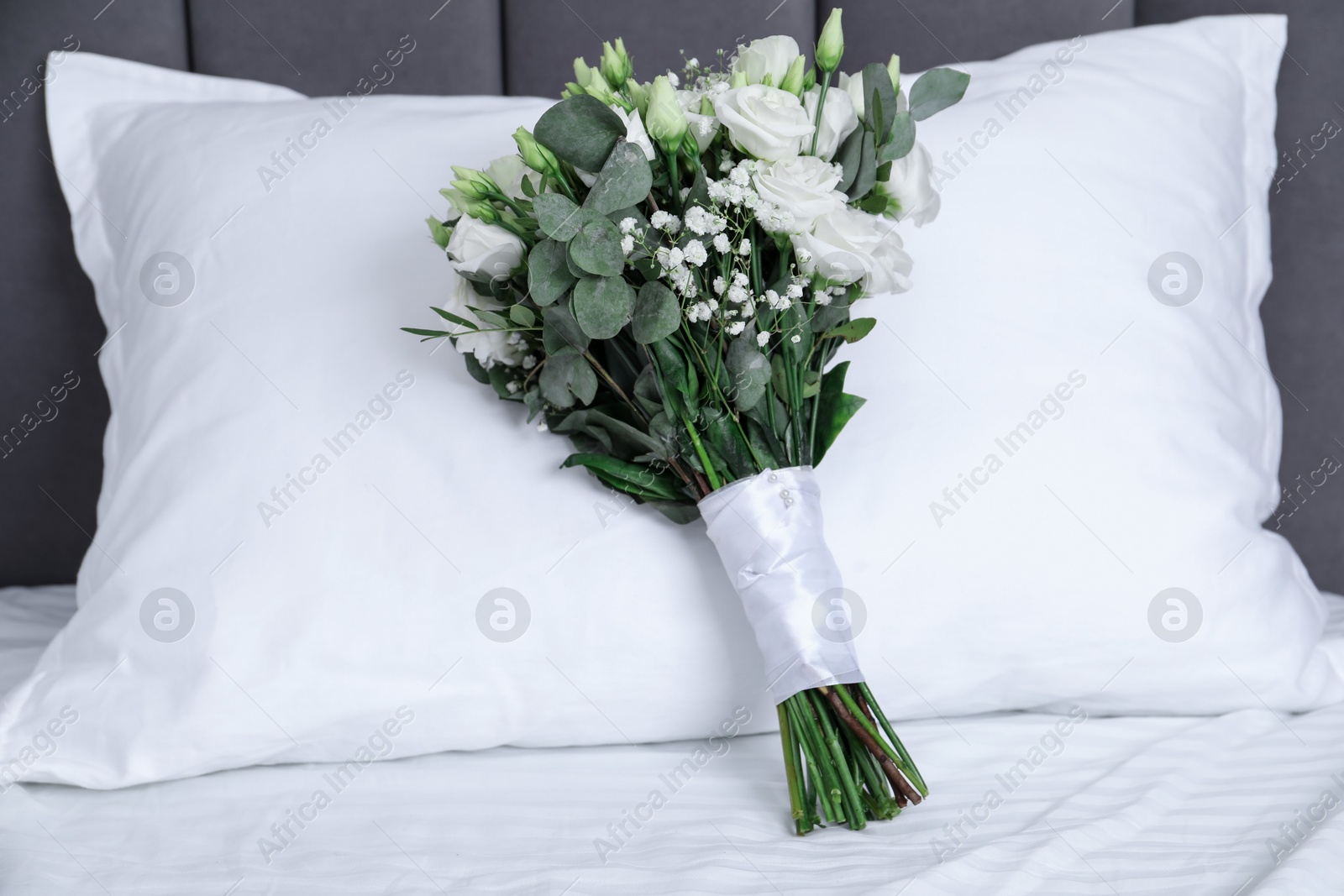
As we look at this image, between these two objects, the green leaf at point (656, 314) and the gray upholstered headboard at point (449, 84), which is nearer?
the green leaf at point (656, 314)

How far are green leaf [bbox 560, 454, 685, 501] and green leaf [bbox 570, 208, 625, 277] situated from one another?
0.49ft

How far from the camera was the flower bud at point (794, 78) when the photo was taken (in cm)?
64

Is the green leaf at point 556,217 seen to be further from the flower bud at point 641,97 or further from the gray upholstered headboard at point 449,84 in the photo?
the gray upholstered headboard at point 449,84

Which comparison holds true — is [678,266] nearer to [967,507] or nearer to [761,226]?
[761,226]

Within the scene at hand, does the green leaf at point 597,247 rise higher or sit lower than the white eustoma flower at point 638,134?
lower

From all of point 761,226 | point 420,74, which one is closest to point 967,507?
point 761,226

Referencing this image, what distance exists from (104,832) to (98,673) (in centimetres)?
11

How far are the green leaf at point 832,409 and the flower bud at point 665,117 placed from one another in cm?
21

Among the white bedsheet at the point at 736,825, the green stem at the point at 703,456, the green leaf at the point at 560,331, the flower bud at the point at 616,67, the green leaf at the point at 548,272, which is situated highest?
the flower bud at the point at 616,67

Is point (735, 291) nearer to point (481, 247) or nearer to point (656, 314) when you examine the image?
point (656, 314)

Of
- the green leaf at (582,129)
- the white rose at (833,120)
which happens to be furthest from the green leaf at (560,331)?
Answer: the white rose at (833,120)

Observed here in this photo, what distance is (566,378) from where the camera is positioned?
0.66 metres

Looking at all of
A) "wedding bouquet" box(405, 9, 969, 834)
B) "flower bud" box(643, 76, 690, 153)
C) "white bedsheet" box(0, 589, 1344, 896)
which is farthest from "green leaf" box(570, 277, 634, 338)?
"white bedsheet" box(0, 589, 1344, 896)

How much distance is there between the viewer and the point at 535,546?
679 millimetres
